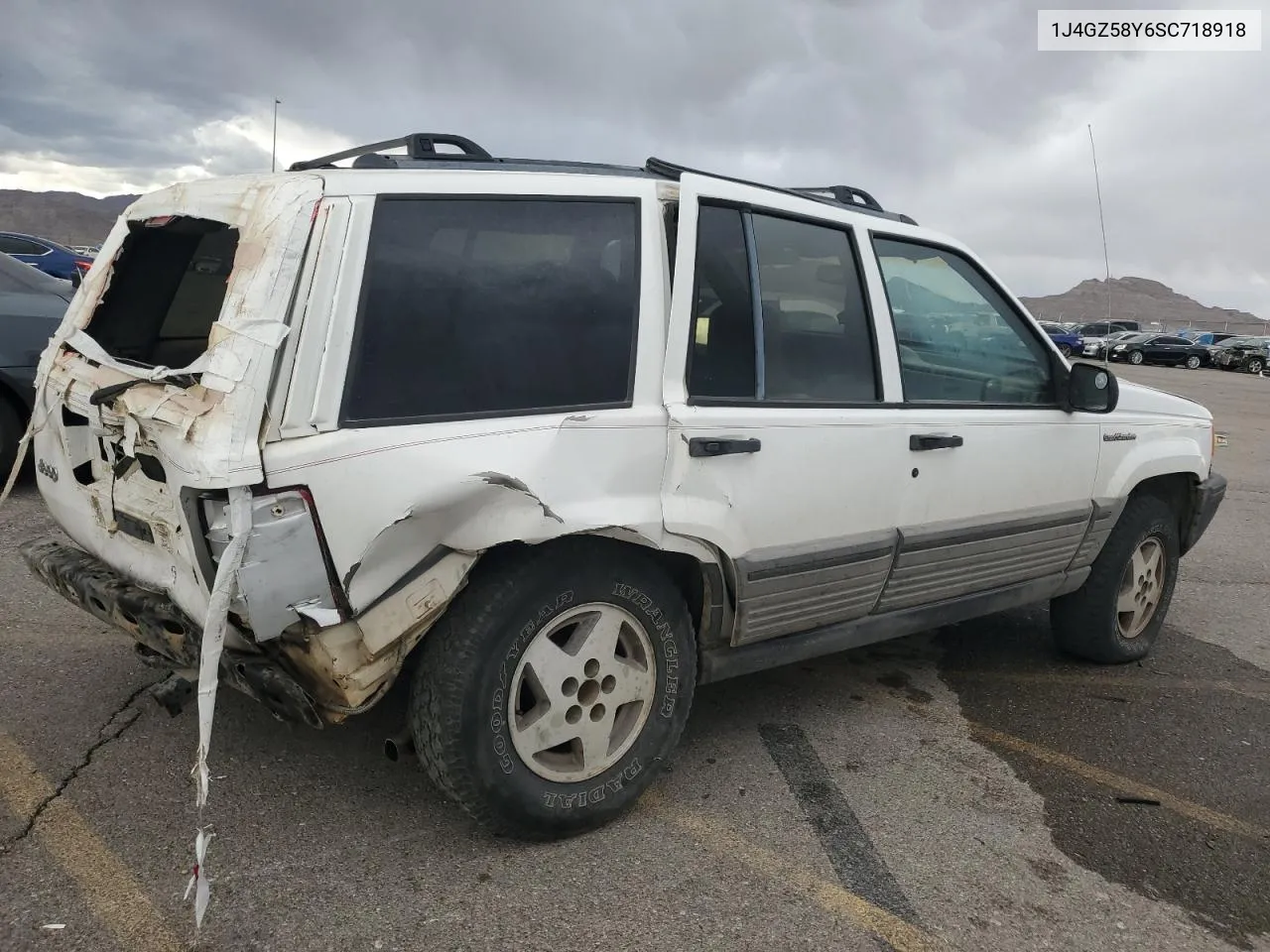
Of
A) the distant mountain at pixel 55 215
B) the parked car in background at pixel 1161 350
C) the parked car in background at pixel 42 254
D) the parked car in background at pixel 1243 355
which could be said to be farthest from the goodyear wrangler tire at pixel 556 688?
the distant mountain at pixel 55 215

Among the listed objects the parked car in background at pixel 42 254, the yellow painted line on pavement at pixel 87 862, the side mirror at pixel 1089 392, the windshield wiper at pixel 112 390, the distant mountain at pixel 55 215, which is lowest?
the yellow painted line on pavement at pixel 87 862

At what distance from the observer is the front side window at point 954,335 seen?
3.60 metres

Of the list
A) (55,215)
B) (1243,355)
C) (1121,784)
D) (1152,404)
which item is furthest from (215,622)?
(55,215)

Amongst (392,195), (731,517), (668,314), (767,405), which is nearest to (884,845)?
(731,517)

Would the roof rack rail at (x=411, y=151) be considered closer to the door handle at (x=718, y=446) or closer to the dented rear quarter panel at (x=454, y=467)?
the dented rear quarter panel at (x=454, y=467)

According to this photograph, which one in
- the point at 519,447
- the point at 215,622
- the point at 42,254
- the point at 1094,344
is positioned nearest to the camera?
the point at 215,622

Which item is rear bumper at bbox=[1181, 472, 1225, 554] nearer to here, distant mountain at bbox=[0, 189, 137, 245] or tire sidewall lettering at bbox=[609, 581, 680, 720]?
tire sidewall lettering at bbox=[609, 581, 680, 720]

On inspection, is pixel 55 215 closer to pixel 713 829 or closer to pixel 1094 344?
pixel 1094 344

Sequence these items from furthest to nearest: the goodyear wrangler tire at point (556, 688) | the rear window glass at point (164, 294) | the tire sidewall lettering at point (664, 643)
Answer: the rear window glass at point (164, 294) < the tire sidewall lettering at point (664, 643) < the goodyear wrangler tire at point (556, 688)

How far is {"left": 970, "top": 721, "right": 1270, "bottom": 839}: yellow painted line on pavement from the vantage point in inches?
129

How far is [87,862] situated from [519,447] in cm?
157

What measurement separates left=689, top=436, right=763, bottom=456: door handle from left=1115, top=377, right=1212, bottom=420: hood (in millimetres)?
1973

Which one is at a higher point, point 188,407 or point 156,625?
point 188,407

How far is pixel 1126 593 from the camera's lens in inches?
182
